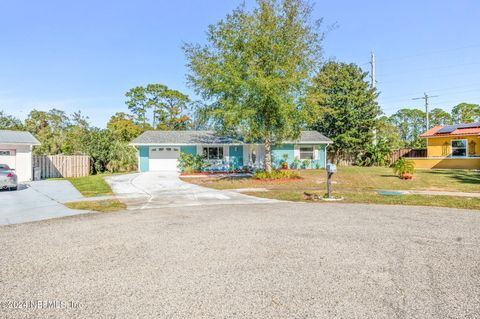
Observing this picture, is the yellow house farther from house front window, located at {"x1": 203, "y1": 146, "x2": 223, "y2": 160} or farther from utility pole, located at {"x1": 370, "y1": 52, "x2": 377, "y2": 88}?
house front window, located at {"x1": 203, "y1": 146, "x2": 223, "y2": 160}

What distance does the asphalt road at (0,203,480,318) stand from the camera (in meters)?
3.05

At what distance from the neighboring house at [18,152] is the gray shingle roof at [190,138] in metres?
7.36

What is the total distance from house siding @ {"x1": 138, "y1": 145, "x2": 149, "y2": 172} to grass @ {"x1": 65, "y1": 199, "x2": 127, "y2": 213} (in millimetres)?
14587

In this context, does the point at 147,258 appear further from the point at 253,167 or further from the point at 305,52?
the point at 253,167

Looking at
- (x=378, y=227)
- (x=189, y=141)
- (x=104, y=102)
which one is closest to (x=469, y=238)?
(x=378, y=227)

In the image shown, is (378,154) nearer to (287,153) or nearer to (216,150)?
(287,153)

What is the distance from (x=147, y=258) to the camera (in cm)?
460

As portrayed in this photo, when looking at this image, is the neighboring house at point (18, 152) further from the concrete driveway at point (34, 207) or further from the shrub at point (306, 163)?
the shrub at point (306, 163)

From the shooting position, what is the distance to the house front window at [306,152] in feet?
88.5

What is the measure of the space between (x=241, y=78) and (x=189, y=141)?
10628 millimetres

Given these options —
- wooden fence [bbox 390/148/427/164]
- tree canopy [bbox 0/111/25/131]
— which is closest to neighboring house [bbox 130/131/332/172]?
wooden fence [bbox 390/148/427/164]

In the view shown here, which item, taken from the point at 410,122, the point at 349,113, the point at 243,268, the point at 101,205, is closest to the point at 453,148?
the point at 349,113

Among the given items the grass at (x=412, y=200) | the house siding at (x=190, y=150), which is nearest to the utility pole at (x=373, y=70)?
the house siding at (x=190, y=150)

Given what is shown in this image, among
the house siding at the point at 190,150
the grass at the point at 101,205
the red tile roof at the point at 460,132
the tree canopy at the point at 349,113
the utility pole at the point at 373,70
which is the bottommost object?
the grass at the point at 101,205
